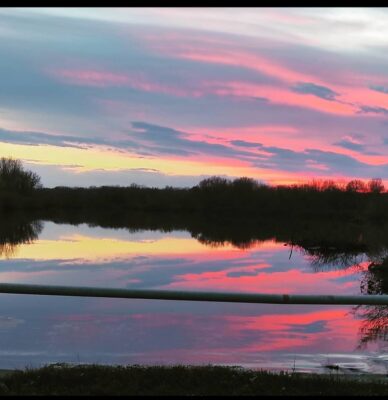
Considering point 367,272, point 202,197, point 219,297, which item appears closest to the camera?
point 219,297

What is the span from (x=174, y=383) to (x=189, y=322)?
28.9ft

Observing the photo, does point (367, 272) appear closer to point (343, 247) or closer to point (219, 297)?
point (343, 247)

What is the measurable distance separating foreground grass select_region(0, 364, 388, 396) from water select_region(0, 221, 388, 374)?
2527mm

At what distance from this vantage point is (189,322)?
13359 millimetres

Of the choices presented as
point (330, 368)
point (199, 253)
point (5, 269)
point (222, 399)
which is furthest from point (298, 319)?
point (199, 253)

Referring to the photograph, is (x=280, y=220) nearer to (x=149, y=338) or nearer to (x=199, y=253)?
(x=199, y=253)

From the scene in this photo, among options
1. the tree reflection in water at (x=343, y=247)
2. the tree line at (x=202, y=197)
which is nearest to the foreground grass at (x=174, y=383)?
the tree reflection in water at (x=343, y=247)

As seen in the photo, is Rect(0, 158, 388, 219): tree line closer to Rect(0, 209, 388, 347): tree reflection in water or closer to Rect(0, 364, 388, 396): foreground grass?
Rect(0, 209, 388, 347): tree reflection in water

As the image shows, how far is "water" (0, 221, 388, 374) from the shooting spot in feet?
31.2

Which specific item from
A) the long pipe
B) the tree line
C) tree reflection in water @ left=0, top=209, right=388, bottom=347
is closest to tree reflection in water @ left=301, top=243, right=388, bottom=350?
tree reflection in water @ left=0, top=209, right=388, bottom=347

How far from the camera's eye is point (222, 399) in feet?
14.1

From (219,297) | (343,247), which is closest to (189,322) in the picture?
(219,297)

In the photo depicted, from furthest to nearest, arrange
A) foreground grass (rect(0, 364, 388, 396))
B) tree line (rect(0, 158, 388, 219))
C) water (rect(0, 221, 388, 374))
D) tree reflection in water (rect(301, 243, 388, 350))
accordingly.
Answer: tree line (rect(0, 158, 388, 219)) → tree reflection in water (rect(301, 243, 388, 350)) → water (rect(0, 221, 388, 374)) → foreground grass (rect(0, 364, 388, 396))

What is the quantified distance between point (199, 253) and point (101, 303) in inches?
733
